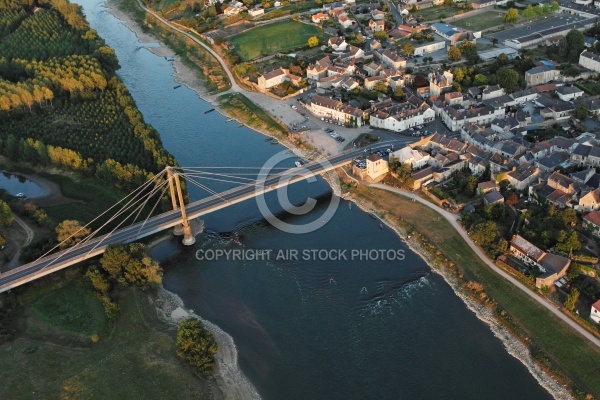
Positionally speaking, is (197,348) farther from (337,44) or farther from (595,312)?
(337,44)

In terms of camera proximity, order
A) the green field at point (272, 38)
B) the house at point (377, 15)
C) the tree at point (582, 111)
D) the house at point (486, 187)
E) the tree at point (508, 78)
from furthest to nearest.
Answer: the house at point (377, 15) → the green field at point (272, 38) → the tree at point (508, 78) → the tree at point (582, 111) → the house at point (486, 187)

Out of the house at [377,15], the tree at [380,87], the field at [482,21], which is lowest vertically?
the tree at [380,87]

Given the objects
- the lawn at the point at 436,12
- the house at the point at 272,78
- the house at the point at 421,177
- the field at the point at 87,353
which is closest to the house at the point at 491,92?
the house at the point at 421,177

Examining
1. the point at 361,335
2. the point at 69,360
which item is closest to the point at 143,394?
the point at 69,360

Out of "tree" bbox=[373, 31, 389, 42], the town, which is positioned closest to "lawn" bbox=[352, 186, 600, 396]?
the town

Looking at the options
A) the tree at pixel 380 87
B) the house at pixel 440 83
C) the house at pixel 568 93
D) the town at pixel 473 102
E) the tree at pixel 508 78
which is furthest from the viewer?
the tree at pixel 380 87

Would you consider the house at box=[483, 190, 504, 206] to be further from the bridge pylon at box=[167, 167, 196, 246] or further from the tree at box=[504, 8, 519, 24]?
the tree at box=[504, 8, 519, 24]

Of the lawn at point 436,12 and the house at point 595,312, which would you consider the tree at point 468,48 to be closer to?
the lawn at point 436,12

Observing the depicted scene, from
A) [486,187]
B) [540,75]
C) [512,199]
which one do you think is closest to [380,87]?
[540,75]
